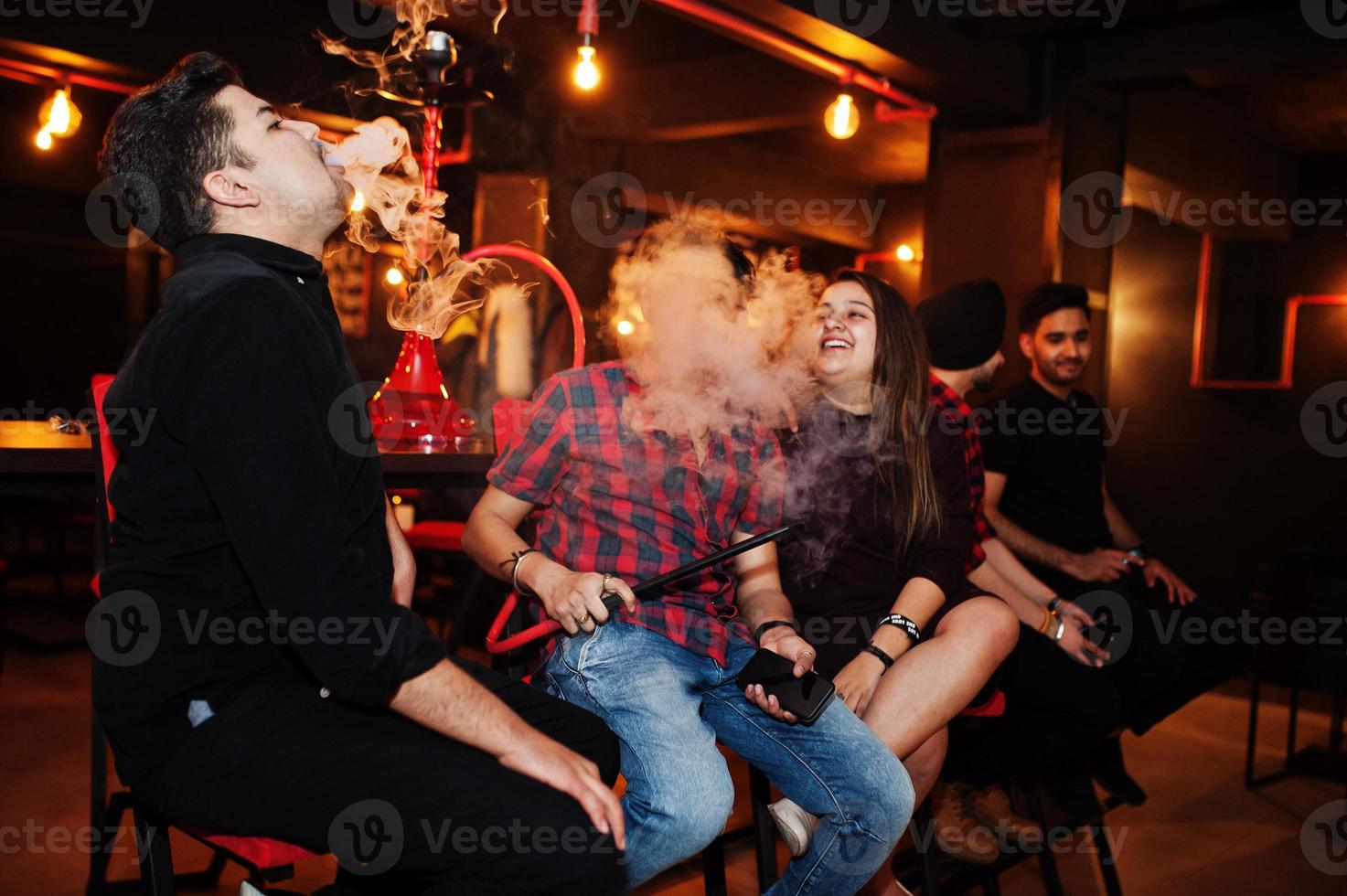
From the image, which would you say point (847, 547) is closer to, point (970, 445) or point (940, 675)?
point (940, 675)

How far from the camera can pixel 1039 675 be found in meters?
2.48

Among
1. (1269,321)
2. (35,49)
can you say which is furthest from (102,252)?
(1269,321)

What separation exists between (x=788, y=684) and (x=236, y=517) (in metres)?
0.97

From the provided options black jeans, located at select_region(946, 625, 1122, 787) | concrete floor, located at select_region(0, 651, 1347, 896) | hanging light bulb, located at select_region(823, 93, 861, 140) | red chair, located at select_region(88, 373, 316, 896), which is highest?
hanging light bulb, located at select_region(823, 93, 861, 140)

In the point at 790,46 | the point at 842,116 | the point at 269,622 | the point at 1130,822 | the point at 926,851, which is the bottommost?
the point at 1130,822

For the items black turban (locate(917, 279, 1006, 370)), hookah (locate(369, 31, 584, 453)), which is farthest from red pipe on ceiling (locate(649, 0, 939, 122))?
black turban (locate(917, 279, 1006, 370))

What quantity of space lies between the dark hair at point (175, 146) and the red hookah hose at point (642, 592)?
0.84 meters

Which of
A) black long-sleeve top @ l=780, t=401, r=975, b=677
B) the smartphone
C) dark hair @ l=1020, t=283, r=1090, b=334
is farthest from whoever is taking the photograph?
dark hair @ l=1020, t=283, r=1090, b=334

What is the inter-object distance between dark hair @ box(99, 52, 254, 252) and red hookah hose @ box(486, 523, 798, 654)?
842 millimetres

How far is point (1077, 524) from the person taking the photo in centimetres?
331

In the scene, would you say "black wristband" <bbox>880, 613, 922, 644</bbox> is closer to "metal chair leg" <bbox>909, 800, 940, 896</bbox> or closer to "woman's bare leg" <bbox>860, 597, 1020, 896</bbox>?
"woman's bare leg" <bbox>860, 597, 1020, 896</bbox>

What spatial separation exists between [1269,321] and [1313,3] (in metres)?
2.15

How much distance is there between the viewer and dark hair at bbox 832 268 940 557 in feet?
7.54

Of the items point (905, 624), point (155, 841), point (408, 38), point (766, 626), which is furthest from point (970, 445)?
point (408, 38)
